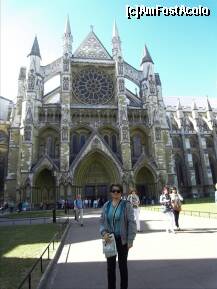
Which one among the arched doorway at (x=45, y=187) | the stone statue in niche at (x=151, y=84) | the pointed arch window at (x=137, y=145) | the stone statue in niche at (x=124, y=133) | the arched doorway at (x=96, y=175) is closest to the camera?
the arched doorway at (x=45, y=187)

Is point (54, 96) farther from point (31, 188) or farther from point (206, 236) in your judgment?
point (206, 236)

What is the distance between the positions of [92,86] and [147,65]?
8843 mm

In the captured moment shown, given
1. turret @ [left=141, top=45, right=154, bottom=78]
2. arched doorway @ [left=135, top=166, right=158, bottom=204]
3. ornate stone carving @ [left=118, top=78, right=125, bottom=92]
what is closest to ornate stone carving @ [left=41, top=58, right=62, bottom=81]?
ornate stone carving @ [left=118, top=78, right=125, bottom=92]

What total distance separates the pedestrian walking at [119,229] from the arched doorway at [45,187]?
2752cm

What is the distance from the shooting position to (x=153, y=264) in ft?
20.9

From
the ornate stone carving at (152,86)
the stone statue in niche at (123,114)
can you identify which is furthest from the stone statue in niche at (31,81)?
the ornate stone carving at (152,86)

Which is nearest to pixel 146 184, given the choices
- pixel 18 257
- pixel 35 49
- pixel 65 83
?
pixel 65 83

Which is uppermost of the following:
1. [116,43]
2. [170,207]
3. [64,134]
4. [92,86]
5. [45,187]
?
[116,43]

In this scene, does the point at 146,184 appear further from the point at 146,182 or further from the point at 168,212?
the point at 168,212

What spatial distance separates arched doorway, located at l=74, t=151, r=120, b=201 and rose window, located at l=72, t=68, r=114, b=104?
25.7ft

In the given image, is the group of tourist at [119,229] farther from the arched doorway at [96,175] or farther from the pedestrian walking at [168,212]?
the arched doorway at [96,175]

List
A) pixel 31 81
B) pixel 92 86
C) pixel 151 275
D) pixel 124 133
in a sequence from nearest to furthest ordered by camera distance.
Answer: pixel 151 275, pixel 124 133, pixel 31 81, pixel 92 86

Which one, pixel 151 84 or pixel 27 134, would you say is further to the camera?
pixel 151 84

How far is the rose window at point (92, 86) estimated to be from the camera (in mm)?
35812
